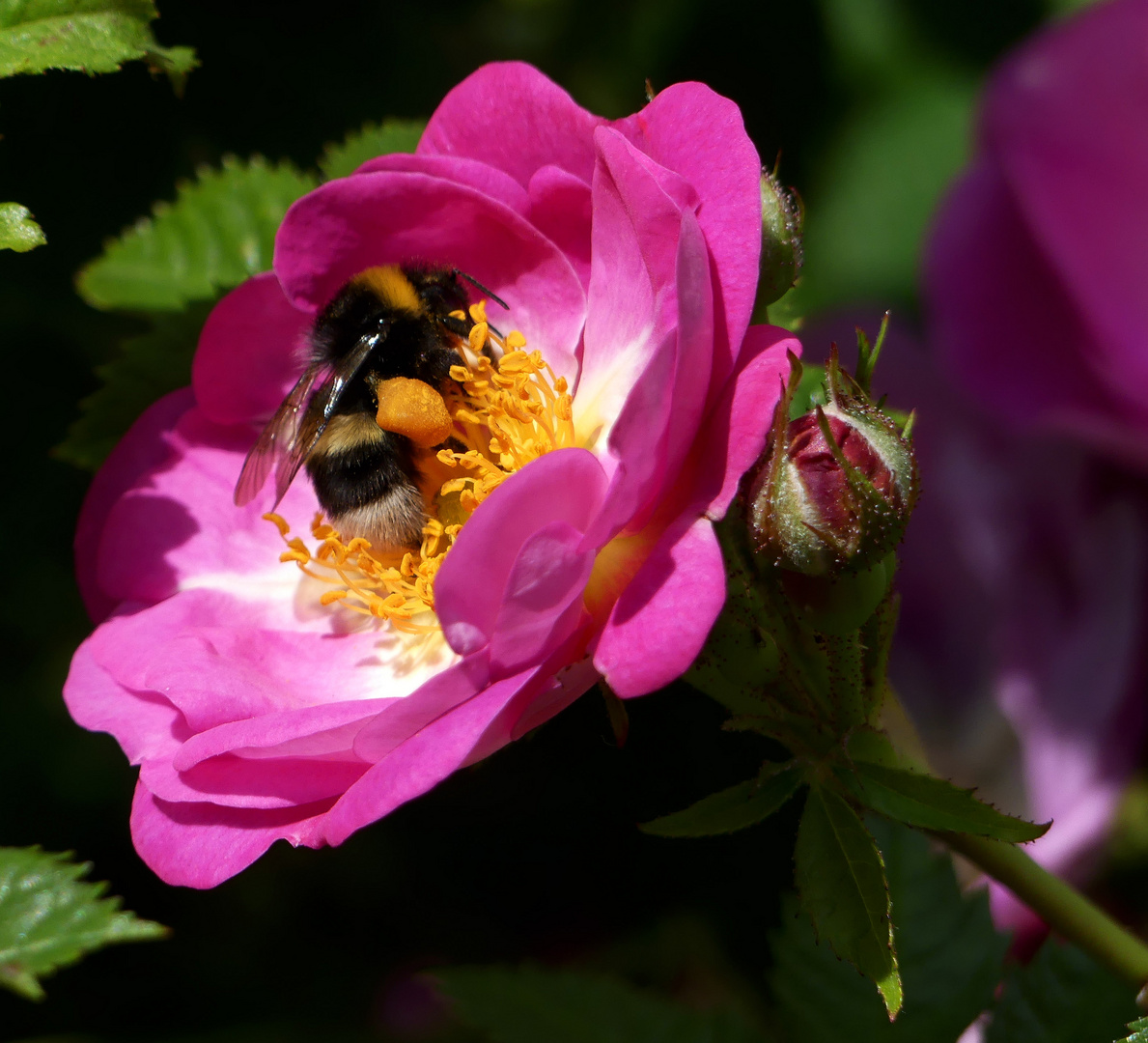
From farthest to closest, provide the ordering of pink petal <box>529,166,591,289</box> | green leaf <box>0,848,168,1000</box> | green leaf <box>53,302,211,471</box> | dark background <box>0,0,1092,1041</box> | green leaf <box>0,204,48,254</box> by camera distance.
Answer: dark background <box>0,0,1092,1041</box>, green leaf <box>53,302,211,471</box>, pink petal <box>529,166,591,289</box>, green leaf <box>0,204,48,254</box>, green leaf <box>0,848,168,1000</box>

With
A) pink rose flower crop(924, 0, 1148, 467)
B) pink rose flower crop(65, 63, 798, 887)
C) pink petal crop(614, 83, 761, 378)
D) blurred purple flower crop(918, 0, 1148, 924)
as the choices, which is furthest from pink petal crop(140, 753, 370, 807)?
pink rose flower crop(924, 0, 1148, 467)

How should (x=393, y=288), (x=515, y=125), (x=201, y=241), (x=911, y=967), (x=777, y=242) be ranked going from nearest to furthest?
(x=777, y=242), (x=515, y=125), (x=393, y=288), (x=911, y=967), (x=201, y=241)

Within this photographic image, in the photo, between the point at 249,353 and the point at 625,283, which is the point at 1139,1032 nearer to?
the point at 625,283

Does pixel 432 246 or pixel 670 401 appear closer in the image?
pixel 670 401

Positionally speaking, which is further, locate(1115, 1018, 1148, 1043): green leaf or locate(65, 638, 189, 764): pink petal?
locate(65, 638, 189, 764): pink petal

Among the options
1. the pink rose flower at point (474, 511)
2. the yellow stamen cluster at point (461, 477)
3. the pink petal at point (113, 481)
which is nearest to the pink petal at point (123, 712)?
the pink rose flower at point (474, 511)

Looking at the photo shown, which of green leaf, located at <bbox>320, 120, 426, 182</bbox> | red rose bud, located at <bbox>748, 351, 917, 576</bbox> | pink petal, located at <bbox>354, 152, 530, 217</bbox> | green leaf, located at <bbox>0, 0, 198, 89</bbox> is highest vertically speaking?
green leaf, located at <bbox>0, 0, 198, 89</bbox>

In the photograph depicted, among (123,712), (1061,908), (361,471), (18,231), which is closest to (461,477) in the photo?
(361,471)

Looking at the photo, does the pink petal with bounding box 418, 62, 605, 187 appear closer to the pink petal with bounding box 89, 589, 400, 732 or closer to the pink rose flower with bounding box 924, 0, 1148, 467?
the pink petal with bounding box 89, 589, 400, 732
